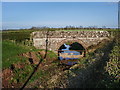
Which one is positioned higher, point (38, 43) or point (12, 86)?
point (38, 43)

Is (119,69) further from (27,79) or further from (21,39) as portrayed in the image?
(21,39)

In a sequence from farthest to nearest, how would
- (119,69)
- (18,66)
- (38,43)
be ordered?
(38,43) → (18,66) → (119,69)

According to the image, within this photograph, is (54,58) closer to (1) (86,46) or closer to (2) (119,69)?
(1) (86,46)

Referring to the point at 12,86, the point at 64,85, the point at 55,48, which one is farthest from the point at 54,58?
the point at 64,85

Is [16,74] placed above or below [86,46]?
below

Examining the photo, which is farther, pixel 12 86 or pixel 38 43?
pixel 38 43

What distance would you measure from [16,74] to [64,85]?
5.04 metres

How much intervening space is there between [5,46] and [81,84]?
35.1ft

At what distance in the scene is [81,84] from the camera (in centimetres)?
770

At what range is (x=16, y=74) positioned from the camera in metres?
12.2

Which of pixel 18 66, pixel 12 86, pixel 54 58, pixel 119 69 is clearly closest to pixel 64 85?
pixel 119 69

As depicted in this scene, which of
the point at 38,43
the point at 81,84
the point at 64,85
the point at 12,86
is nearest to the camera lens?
the point at 81,84

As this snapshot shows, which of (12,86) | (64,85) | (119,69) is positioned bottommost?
(12,86)

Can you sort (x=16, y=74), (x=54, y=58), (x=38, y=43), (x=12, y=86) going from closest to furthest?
(x=12, y=86) → (x=16, y=74) → (x=54, y=58) → (x=38, y=43)
